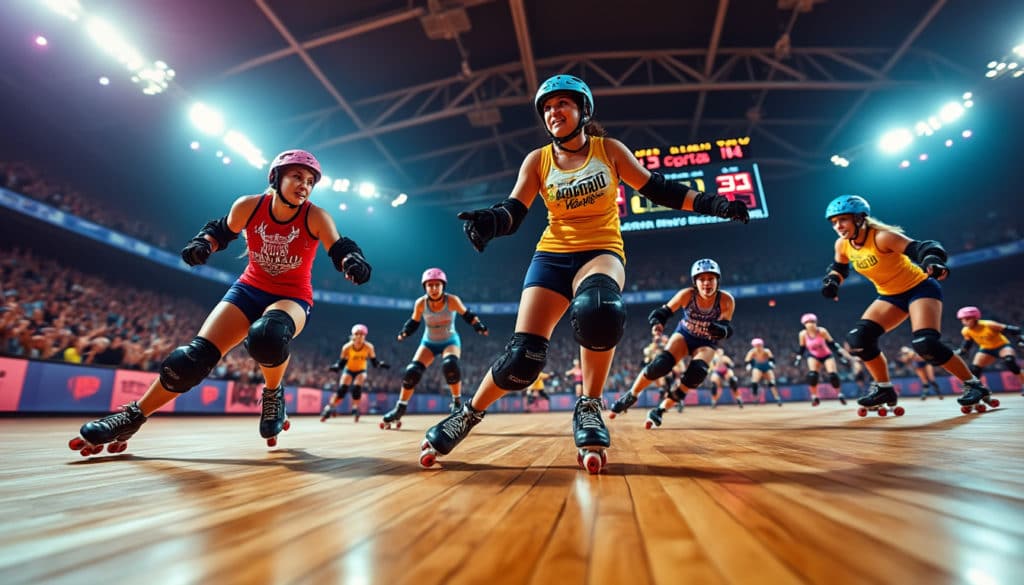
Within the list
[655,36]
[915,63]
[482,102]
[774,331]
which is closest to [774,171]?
[915,63]

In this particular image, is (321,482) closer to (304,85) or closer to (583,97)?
(583,97)

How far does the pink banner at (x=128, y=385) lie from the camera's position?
28.8ft

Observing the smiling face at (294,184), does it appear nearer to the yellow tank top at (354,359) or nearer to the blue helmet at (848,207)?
the blue helmet at (848,207)

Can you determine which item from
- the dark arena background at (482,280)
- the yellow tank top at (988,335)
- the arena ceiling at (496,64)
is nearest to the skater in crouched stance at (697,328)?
the dark arena background at (482,280)

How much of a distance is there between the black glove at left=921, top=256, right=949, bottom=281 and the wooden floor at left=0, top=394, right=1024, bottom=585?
2044 millimetres

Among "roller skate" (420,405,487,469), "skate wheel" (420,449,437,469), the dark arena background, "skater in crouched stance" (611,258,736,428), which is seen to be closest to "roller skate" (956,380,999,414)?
the dark arena background

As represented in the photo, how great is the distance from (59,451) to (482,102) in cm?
1199

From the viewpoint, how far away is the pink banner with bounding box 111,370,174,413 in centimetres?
877

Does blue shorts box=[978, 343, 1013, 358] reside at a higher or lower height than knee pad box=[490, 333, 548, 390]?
higher

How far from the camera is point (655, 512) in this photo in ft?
3.52

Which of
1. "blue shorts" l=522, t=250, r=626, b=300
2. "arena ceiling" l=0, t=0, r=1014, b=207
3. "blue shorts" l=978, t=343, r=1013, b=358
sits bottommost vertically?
"blue shorts" l=978, t=343, r=1013, b=358

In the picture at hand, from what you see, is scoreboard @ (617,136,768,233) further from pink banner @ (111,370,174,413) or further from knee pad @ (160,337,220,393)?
pink banner @ (111,370,174,413)

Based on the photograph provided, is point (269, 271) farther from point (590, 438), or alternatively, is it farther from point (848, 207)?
point (848, 207)

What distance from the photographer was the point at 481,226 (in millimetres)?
2090
